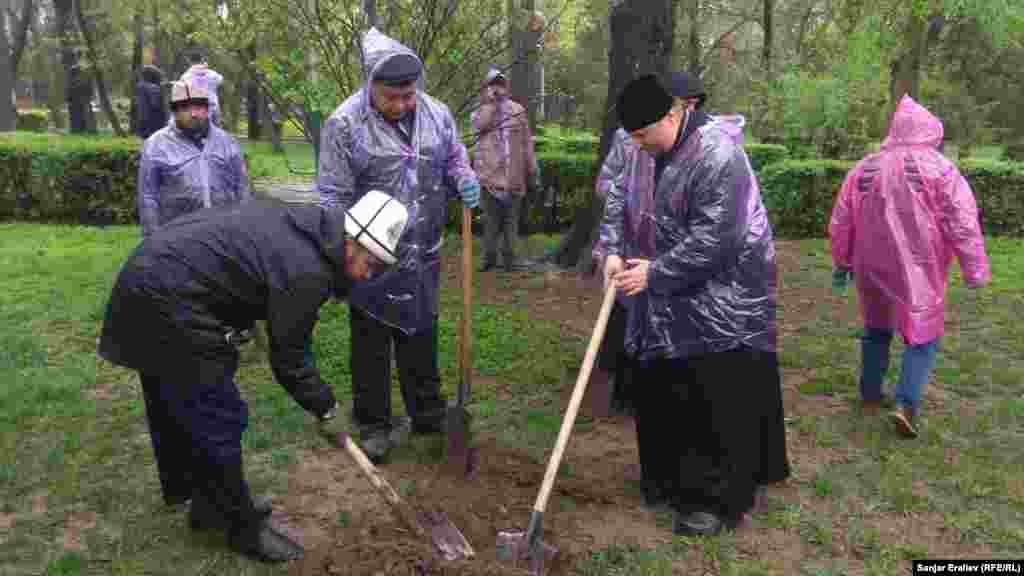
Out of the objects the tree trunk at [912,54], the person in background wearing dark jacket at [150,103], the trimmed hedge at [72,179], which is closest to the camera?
the trimmed hedge at [72,179]

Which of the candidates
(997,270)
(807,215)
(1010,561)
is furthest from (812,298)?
(1010,561)

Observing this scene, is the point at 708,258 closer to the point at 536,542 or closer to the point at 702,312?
the point at 702,312

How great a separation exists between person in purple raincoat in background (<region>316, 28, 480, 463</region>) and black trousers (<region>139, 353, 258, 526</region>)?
0.94 metres

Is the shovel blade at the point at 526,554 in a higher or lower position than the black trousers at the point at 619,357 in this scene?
lower

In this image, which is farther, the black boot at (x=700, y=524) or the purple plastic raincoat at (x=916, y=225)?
the purple plastic raincoat at (x=916, y=225)

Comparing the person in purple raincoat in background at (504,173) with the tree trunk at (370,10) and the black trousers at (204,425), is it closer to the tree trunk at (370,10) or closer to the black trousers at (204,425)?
the tree trunk at (370,10)

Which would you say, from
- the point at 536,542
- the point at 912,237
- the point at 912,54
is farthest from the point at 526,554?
the point at 912,54

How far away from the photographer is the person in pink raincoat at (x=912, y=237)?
4223mm

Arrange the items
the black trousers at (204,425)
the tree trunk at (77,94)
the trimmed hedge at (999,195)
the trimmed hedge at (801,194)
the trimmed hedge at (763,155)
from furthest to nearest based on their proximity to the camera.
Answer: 1. the tree trunk at (77,94)
2. the trimmed hedge at (763,155)
3. the trimmed hedge at (801,194)
4. the trimmed hedge at (999,195)
5. the black trousers at (204,425)

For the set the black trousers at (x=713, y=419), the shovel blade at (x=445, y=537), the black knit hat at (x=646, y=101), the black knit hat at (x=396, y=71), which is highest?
the black knit hat at (x=396, y=71)

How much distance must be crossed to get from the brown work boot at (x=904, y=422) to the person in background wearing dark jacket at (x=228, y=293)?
294 centimetres

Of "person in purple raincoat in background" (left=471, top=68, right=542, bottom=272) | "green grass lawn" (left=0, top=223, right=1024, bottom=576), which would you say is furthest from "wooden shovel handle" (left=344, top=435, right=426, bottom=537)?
"person in purple raincoat in background" (left=471, top=68, right=542, bottom=272)

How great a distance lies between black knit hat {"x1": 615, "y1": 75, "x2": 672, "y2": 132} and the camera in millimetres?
3188

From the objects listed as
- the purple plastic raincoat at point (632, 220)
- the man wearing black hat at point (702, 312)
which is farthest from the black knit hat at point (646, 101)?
the purple plastic raincoat at point (632, 220)
